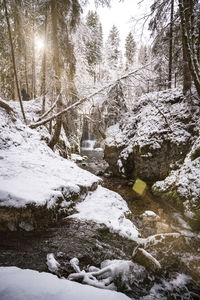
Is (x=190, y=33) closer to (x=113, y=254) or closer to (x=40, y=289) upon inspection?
(x=113, y=254)

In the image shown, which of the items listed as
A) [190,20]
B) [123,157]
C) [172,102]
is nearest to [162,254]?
[190,20]

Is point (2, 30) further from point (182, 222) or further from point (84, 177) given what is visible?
point (182, 222)

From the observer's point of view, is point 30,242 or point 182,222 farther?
point 182,222

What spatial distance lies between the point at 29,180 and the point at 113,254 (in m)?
2.78

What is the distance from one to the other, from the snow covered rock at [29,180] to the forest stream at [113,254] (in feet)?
1.49

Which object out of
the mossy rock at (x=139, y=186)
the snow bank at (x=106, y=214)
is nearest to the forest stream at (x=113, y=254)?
the snow bank at (x=106, y=214)

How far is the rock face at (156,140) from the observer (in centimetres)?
877

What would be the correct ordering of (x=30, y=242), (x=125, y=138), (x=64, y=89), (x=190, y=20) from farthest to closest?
1. (x=125, y=138)
2. (x=64, y=89)
3. (x=190, y=20)
4. (x=30, y=242)

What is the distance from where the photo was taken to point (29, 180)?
13.2 ft

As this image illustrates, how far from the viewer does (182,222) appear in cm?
572

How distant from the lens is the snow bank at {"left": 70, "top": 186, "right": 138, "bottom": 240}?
4137mm

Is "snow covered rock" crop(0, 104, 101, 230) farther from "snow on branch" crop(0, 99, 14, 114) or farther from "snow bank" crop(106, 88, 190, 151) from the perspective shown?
"snow bank" crop(106, 88, 190, 151)

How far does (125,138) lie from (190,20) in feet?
27.3

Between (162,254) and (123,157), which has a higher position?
(123,157)
